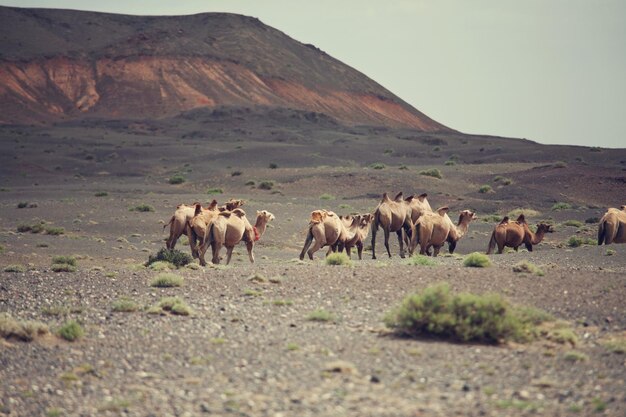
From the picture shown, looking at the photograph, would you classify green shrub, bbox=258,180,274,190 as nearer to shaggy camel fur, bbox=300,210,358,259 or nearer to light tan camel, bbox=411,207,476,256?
light tan camel, bbox=411,207,476,256

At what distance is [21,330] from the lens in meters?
15.5

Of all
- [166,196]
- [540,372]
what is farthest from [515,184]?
[540,372]

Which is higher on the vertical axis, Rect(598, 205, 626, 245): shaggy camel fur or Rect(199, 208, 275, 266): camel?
Rect(598, 205, 626, 245): shaggy camel fur

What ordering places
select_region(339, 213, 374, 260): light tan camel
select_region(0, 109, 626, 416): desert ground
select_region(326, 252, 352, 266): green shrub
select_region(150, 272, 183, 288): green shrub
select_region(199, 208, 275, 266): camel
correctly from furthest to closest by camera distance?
select_region(339, 213, 374, 260): light tan camel < select_region(199, 208, 275, 266): camel < select_region(326, 252, 352, 266): green shrub < select_region(150, 272, 183, 288): green shrub < select_region(0, 109, 626, 416): desert ground

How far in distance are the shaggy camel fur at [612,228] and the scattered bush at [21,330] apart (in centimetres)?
2026

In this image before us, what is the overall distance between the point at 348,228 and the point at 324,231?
1859mm

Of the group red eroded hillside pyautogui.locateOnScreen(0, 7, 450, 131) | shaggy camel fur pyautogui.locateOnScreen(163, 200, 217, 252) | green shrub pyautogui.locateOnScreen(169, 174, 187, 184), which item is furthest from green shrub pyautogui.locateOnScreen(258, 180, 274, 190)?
red eroded hillside pyautogui.locateOnScreen(0, 7, 450, 131)


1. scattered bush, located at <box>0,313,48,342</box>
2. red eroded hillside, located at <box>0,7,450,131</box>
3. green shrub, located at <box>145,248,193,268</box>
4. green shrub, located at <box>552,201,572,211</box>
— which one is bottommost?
scattered bush, located at <box>0,313,48,342</box>

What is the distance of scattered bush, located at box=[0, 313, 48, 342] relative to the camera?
15.5 metres

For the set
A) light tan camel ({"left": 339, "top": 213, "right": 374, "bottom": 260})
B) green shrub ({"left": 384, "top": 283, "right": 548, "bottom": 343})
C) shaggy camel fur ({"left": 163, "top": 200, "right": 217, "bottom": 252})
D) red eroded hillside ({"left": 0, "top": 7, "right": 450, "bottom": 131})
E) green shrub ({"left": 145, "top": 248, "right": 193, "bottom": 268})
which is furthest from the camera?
red eroded hillside ({"left": 0, "top": 7, "right": 450, "bottom": 131})

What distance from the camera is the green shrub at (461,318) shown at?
48.7 ft

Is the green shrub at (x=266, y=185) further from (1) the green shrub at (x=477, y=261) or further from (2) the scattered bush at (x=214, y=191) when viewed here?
(1) the green shrub at (x=477, y=261)

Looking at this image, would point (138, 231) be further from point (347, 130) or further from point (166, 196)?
point (347, 130)

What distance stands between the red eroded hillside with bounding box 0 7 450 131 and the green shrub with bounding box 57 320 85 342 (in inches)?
3436
